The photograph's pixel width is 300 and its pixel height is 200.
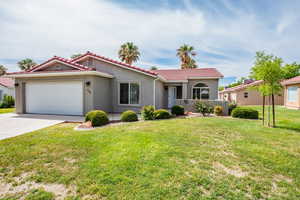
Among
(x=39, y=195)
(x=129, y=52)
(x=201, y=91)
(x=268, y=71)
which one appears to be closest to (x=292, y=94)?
(x=201, y=91)

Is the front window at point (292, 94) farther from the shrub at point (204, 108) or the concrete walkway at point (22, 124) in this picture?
the concrete walkway at point (22, 124)

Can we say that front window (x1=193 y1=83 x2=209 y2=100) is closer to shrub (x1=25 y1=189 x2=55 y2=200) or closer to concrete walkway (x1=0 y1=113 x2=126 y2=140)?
concrete walkway (x1=0 y1=113 x2=126 y2=140)

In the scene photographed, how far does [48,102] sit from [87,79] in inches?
158

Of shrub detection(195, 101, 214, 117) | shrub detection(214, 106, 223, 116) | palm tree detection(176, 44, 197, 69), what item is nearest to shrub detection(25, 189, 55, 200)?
shrub detection(195, 101, 214, 117)

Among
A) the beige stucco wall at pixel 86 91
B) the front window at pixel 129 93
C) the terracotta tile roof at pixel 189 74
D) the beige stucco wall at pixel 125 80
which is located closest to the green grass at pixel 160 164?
the beige stucco wall at pixel 86 91

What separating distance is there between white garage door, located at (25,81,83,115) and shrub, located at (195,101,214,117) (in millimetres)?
8763

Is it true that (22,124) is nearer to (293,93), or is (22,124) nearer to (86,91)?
(86,91)

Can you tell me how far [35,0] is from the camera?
7355 mm

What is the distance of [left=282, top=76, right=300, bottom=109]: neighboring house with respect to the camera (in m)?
17.6

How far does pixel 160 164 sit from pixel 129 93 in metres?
9.19

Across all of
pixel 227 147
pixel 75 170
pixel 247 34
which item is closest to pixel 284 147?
pixel 227 147

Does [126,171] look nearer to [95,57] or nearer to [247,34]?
[95,57]

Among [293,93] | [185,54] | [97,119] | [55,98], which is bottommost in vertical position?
[97,119]

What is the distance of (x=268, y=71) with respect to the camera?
737 centimetres
